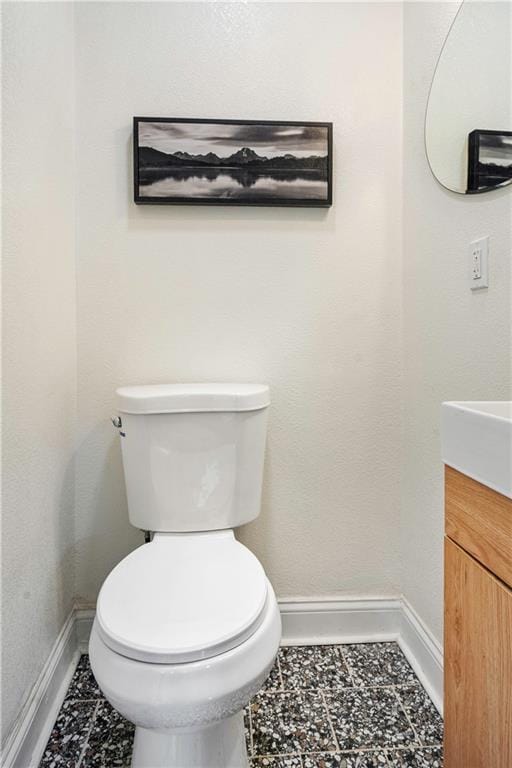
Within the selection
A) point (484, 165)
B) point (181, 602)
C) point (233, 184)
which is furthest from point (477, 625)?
point (233, 184)

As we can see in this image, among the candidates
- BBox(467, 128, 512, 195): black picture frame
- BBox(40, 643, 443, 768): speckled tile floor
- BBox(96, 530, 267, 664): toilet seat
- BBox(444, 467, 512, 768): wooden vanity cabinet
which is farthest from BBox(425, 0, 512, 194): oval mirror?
BBox(40, 643, 443, 768): speckled tile floor

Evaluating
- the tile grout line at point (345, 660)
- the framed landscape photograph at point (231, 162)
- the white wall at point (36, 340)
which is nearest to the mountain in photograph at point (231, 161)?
the framed landscape photograph at point (231, 162)

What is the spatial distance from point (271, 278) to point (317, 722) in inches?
48.8

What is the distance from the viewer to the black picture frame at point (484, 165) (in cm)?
89

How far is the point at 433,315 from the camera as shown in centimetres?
123

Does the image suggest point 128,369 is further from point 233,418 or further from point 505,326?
point 505,326

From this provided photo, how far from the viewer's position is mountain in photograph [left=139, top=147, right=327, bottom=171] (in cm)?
132

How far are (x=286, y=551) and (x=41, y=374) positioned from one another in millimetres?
931

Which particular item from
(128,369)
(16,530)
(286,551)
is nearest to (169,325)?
(128,369)

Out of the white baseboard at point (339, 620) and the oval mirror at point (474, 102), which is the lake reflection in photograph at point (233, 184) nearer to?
the oval mirror at point (474, 102)

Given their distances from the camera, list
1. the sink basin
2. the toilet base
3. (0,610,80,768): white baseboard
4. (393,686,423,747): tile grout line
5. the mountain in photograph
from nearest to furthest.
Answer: the sink basin < the toilet base < (0,610,80,768): white baseboard < (393,686,423,747): tile grout line < the mountain in photograph

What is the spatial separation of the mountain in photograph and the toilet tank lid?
27.5 inches

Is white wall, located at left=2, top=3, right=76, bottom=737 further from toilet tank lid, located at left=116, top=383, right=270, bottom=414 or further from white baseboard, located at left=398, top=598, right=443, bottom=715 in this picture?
white baseboard, located at left=398, top=598, right=443, bottom=715

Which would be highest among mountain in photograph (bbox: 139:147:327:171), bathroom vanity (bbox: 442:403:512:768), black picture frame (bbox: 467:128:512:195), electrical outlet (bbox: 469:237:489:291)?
mountain in photograph (bbox: 139:147:327:171)
